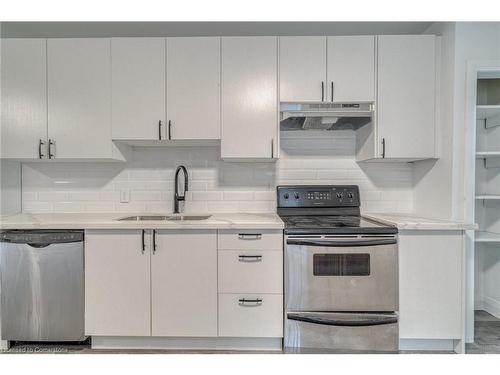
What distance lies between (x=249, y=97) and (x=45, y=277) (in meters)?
1.84

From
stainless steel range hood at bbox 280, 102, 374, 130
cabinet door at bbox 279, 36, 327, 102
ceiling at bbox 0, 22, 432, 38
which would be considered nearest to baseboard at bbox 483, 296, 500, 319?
stainless steel range hood at bbox 280, 102, 374, 130

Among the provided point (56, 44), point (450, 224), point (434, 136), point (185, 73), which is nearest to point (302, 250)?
point (450, 224)

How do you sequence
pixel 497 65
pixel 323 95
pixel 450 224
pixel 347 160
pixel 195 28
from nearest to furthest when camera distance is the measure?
pixel 450 224 → pixel 497 65 → pixel 323 95 → pixel 195 28 → pixel 347 160

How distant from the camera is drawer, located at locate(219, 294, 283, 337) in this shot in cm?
184

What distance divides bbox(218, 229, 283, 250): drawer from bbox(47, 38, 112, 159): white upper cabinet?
1188 mm

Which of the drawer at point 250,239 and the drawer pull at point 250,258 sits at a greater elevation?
the drawer at point 250,239

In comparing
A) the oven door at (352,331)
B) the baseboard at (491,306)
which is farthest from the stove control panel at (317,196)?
the baseboard at (491,306)

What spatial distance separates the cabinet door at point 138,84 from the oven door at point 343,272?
52.6 inches

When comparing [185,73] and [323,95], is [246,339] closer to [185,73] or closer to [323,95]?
[323,95]

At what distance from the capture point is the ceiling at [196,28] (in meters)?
2.23

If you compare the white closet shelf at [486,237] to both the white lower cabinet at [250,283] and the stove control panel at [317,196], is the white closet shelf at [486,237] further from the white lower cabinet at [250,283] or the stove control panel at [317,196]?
the white lower cabinet at [250,283]

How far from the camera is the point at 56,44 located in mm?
2104

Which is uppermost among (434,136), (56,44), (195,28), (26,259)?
(195,28)

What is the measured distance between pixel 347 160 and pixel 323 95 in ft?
2.11
